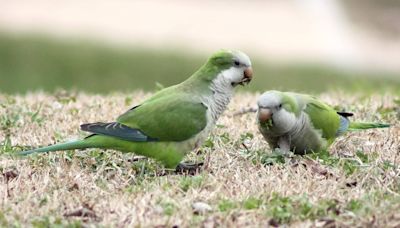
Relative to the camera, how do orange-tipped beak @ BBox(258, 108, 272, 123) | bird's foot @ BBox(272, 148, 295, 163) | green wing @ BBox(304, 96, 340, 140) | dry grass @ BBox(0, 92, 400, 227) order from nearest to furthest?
dry grass @ BBox(0, 92, 400, 227) < orange-tipped beak @ BBox(258, 108, 272, 123) < bird's foot @ BBox(272, 148, 295, 163) < green wing @ BBox(304, 96, 340, 140)

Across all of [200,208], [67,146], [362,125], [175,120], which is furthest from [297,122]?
[67,146]

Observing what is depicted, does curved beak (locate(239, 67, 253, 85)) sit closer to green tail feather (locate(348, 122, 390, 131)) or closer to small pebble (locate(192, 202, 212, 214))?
green tail feather (locate(348, 122, 390, 131))

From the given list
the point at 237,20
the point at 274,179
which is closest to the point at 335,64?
the point at 237,20

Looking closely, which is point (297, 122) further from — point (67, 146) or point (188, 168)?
point (67, 146)

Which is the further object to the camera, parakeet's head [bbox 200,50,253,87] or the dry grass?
parakeet's head [bbox 200,50,253,87]

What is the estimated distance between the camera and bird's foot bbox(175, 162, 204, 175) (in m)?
5.20

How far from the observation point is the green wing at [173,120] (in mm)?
5129

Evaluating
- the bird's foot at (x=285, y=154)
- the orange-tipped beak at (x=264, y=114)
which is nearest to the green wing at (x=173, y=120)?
the orange-tipped beak at (x=264, y=114)

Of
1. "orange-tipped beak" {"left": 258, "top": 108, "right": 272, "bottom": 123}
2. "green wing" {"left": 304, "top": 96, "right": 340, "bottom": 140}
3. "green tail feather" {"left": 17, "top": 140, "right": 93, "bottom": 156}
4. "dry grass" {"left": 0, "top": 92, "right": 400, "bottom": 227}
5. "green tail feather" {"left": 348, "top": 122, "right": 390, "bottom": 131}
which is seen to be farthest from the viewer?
"green tail feather" {"left": 348, "top": 122, "right": 390, "bottom": 131}

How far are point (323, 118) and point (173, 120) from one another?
0.99 meters

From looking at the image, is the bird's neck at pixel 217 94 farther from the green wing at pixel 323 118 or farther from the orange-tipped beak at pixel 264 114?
the green wing at pixel 323 118

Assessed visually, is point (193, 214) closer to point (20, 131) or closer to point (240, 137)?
point (240, 137)

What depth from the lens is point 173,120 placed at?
5.13 meters

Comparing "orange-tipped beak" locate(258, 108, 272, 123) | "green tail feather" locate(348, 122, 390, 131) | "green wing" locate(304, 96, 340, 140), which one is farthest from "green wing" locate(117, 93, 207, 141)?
"green tail feather" locate(348, 122, 390, 131)
